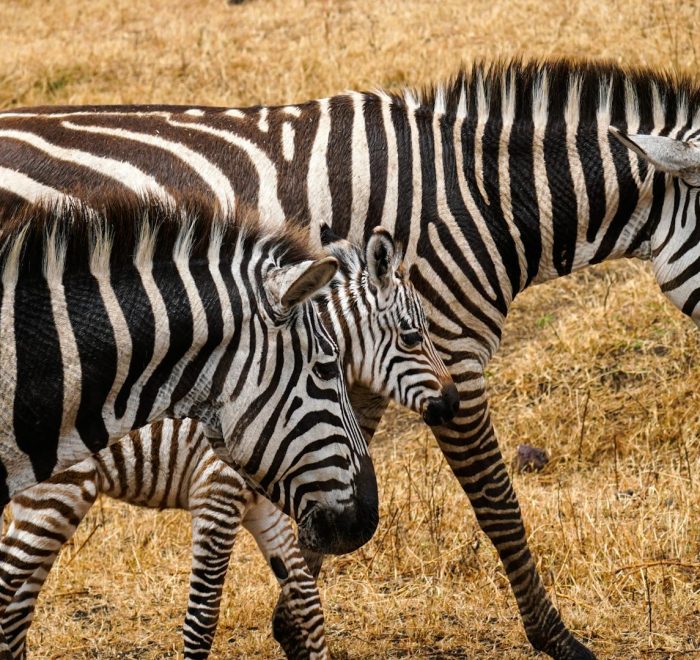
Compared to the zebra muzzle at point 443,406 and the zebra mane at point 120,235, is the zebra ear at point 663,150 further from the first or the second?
the zebra mane at point 120,235

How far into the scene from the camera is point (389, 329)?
5.27 meters

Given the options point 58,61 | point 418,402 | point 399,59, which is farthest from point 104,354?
point 58,61

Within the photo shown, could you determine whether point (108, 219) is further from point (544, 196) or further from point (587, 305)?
point (587, 305)

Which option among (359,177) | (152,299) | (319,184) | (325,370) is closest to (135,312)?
(152,299)

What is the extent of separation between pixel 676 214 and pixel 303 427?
2.85 metres

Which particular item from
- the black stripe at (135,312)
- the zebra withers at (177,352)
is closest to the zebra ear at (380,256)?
the zebra withers at (177,352)

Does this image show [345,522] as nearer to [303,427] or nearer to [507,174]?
[303,427]

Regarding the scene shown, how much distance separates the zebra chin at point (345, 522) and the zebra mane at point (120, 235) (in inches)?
32.8

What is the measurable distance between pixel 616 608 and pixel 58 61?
1243 cm

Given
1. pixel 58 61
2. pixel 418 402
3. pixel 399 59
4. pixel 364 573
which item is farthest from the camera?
pixel 58 61

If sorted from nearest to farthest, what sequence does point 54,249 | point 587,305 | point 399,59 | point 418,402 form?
point 54,249
point 418,402
point 587,305
point 399,59

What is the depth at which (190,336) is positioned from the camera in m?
3.70

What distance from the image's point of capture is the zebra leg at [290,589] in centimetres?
573

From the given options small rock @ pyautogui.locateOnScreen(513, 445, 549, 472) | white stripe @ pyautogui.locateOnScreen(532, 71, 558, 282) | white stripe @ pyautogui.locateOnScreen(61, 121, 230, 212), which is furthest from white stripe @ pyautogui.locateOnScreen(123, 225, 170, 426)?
small rock @ pyautogui.locateOnScreen(513, 445, 549, 472)
